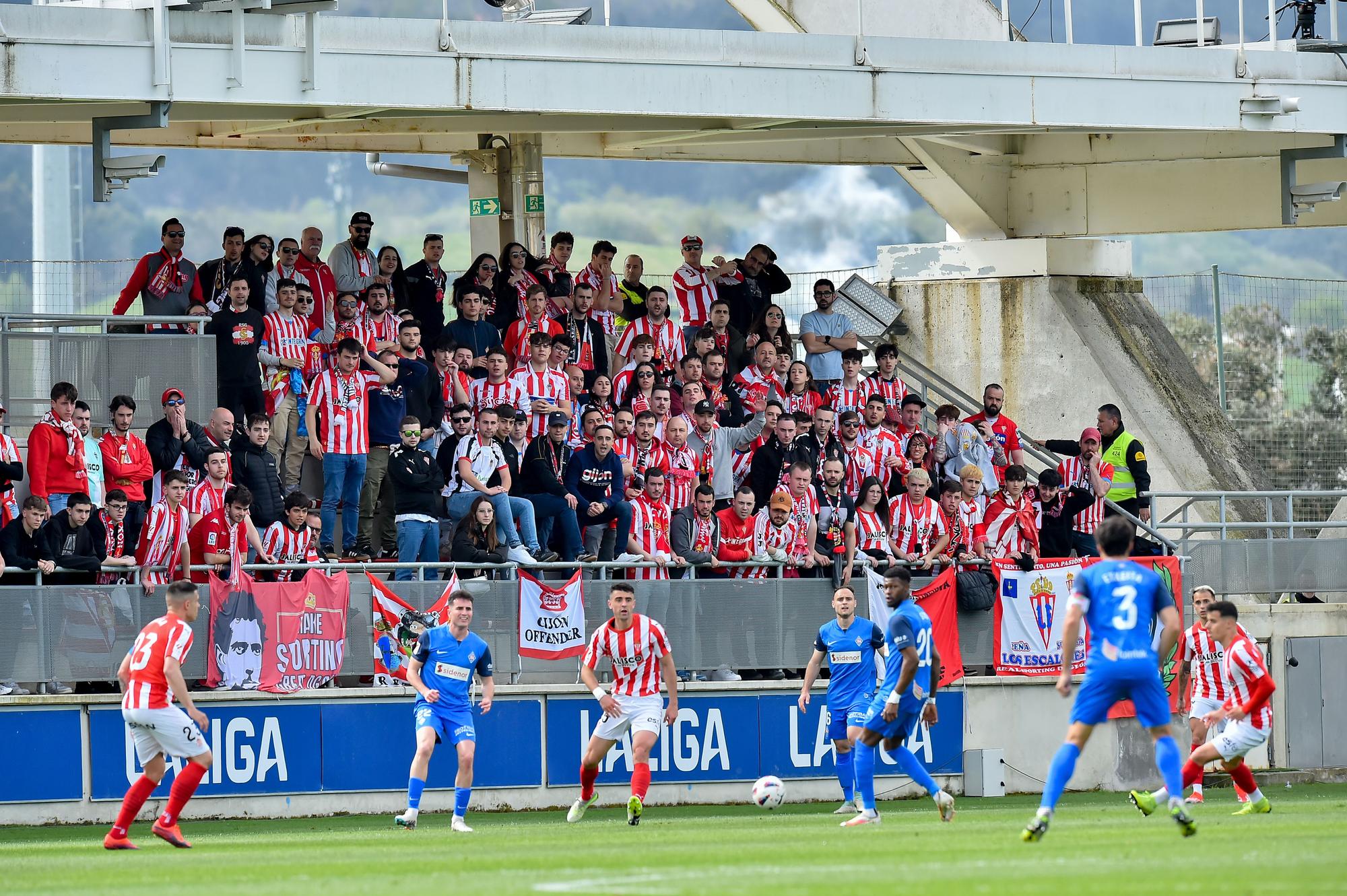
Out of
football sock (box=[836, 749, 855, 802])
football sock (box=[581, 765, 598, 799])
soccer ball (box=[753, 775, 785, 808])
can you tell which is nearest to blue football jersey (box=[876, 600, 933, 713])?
football sock (box=[836, 749, 855, 802])

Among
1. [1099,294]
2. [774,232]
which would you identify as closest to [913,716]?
[1099,294]

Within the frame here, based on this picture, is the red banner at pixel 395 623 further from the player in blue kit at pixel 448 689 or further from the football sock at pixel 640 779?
the football sock at pixel 640 779

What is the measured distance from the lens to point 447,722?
15266mm

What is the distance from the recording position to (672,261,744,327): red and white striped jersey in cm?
2308

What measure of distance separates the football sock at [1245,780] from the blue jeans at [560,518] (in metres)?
6.67

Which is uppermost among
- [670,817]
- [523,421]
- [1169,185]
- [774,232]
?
[774,232]

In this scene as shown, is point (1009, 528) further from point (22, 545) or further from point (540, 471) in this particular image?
point (22, 545)

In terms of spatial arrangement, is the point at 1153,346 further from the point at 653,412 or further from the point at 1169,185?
the point at 653,412

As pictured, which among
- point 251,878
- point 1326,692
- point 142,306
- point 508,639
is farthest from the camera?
point 1326,692

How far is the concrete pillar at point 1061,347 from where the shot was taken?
27031 mm

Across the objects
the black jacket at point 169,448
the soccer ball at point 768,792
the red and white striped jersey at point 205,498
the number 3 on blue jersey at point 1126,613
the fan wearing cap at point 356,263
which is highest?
the fan wearing cap at point 356,263

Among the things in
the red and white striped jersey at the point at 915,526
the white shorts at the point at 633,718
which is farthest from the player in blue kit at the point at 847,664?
the red and white striped jersey at the point at 915,526

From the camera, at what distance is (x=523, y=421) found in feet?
62.7

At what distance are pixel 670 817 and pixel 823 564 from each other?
3659 millimetres
